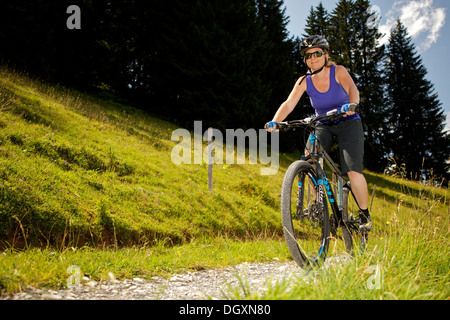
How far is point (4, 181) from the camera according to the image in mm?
4977

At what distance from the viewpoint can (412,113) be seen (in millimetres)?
29516

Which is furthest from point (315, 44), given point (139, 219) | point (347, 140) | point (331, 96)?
point (139, 219)

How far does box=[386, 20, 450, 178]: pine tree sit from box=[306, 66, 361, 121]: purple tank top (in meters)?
26.6

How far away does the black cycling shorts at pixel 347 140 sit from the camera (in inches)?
142

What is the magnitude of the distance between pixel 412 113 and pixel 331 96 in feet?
103

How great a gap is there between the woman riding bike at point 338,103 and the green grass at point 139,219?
626mm

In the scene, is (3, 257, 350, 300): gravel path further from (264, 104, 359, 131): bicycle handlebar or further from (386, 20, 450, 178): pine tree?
(386, 20, 450, 178): pine tree

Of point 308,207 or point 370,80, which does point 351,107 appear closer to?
point 308,207

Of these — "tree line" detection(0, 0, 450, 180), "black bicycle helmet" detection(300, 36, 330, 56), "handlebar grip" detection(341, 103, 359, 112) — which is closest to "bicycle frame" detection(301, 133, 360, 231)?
"handlebar grip" detection(341, 103, 359, 112)

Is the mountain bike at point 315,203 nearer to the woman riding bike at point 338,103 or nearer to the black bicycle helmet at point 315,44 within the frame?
the woman riding bike at point 338,103

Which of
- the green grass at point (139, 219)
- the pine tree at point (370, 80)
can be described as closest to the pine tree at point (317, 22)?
the pine tree at point (370, 80)
